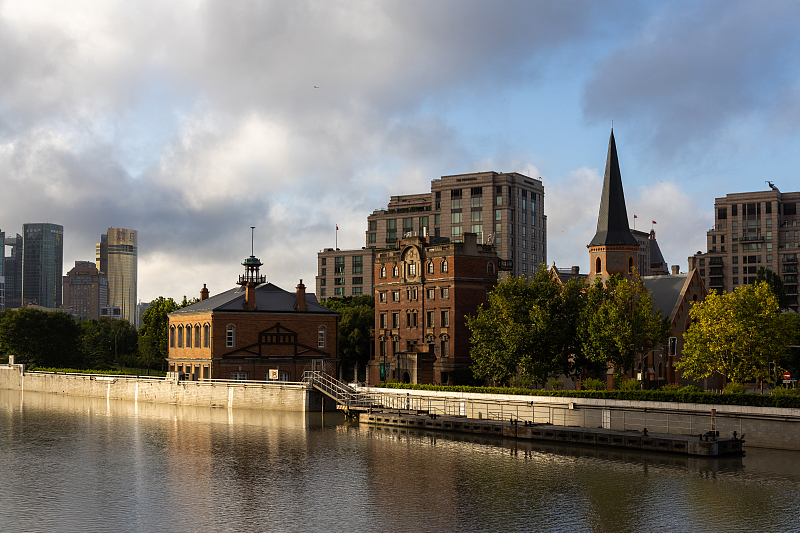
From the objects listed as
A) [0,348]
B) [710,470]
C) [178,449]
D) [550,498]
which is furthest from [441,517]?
[0,348]

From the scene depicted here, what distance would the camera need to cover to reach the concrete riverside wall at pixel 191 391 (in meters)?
81.1

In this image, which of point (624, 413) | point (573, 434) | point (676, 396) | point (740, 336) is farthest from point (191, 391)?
point (740, 336)

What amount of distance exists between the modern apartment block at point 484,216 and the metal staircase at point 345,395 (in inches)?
3751

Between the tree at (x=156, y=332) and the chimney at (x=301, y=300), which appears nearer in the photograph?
the chimney at (x=301, y=300)

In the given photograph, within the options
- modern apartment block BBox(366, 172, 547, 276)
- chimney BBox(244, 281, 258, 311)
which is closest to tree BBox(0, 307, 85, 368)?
chimney BBox(244, 281, 258, 311)

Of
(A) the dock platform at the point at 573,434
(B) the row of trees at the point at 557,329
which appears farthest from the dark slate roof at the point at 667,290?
(A) the dock platform at the point at 573,434

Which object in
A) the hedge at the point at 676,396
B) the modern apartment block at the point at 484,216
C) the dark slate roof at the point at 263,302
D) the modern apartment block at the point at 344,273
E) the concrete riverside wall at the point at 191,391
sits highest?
the modern apartment block at the point at 484,216

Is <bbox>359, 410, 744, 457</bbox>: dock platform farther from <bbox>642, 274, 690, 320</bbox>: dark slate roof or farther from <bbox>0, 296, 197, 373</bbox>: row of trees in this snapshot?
<bbox>0, 296, 197, 373</bbox>: row of trees

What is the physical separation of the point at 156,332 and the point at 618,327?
7953 centimetres

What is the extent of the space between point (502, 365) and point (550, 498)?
35.2 metres

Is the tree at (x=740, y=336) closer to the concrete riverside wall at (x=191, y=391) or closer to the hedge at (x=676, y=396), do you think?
the hedge at (x=676, y=396)

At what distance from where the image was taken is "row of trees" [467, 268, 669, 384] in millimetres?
73500

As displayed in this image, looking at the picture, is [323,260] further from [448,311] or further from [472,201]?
[448,311]

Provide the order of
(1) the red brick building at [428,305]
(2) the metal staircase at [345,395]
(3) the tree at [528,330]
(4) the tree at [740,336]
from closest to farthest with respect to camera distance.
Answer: (4) the tree at [740,336], (3) the tree at [528,330], (2) the metal staircase at [345,395], (1) the red brick building at [428,305]
